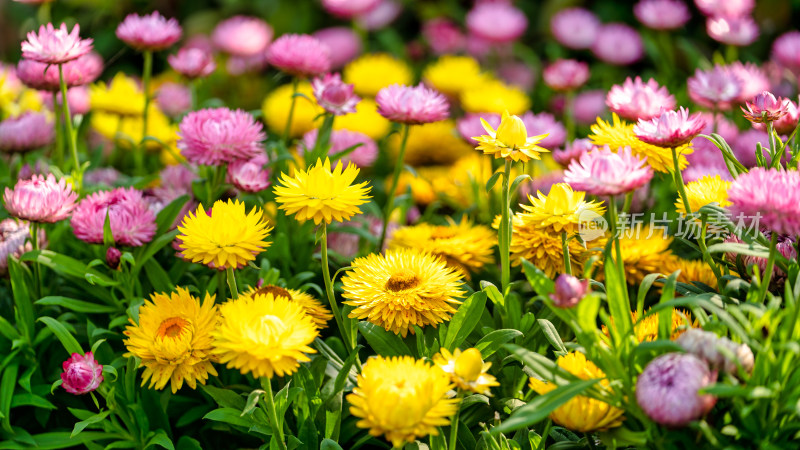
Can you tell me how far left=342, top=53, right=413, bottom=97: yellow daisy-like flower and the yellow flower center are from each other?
5.16 ft

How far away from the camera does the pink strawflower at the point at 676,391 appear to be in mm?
995

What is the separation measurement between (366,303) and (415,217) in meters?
Answer: 0.82

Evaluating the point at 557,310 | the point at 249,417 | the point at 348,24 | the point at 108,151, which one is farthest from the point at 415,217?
the point at 348,24

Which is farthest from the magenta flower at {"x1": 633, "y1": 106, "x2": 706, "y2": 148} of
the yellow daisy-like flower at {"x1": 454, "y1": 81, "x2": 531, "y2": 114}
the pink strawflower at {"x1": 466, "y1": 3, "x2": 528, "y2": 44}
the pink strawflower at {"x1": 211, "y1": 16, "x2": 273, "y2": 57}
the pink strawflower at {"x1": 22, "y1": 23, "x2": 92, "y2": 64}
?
the pink strawflower at {"x1": 211, "y1": 16, "x2": 273, "y2": 57}

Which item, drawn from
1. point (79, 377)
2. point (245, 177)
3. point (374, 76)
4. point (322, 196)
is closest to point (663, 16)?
point (374, 76)

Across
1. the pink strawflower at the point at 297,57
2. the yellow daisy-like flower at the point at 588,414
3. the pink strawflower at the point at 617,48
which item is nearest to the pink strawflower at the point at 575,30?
the pink strawflower at the point at 617,48

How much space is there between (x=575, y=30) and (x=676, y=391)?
214cm

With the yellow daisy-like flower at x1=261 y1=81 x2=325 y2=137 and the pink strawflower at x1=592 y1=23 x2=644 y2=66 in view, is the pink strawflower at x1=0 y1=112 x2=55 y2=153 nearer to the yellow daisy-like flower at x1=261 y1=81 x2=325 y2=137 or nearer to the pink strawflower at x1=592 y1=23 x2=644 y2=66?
the yellow daisy-like flower at x1=261 y1=81 x2=325 y2=137

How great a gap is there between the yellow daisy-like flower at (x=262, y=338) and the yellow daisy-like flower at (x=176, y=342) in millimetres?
129

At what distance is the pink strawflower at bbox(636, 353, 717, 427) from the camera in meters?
0.99

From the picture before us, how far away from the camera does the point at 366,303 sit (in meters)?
1.34

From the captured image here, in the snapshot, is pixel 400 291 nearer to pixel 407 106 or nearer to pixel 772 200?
pixel 407 106

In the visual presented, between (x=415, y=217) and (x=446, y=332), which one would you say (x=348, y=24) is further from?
(x=446, y=332)

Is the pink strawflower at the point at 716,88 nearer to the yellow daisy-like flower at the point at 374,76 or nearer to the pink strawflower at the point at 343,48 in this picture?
the yellow daisy-like flower at the point at 374,76
